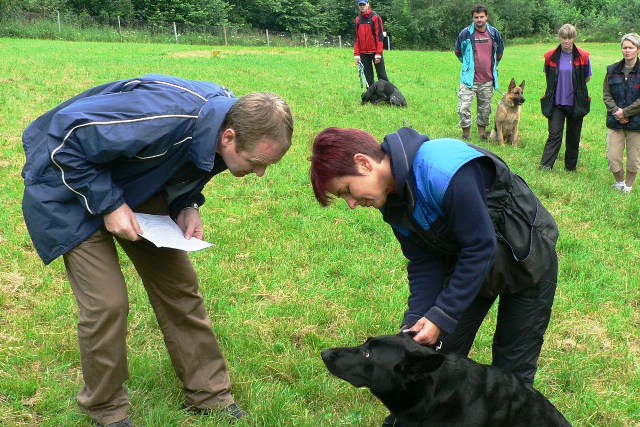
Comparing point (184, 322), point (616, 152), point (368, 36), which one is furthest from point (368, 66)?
point (184, 322)

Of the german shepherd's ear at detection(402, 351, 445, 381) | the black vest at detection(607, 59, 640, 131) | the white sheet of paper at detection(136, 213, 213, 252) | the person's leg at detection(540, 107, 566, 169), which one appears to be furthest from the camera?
the person's leg at detection(540, 107, 566, 169)

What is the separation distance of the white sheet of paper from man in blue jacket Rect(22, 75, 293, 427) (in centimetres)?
7

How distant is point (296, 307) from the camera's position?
15.8 feet

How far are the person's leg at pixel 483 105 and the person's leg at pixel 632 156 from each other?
9.87ft

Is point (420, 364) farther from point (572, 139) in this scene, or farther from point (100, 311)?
point (572, 139)

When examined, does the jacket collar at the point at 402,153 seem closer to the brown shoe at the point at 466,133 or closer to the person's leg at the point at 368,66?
the brown shoe at the point at 466,133

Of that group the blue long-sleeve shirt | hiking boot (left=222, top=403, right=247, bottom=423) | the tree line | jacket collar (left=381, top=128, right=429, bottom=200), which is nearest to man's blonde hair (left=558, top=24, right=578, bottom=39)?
the blue long-sleeve shirt

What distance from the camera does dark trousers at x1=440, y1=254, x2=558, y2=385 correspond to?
319 centimetres

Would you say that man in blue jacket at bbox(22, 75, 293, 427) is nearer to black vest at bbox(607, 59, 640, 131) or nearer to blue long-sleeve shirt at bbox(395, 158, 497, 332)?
blue long-sleeve shirt at bbox(395, 158, 497, 332)

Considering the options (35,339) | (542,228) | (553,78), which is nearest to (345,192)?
(542,228)

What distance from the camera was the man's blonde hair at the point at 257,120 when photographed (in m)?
2.87

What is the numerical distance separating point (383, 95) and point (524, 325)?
11.5 metres

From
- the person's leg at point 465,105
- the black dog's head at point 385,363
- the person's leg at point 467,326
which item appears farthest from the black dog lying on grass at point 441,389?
the person's leg at point 465,105

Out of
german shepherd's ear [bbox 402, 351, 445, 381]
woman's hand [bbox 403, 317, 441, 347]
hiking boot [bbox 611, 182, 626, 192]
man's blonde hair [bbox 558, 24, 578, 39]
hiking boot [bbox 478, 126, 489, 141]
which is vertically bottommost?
hiking boot [bbox 611, 182, 626, 192]
